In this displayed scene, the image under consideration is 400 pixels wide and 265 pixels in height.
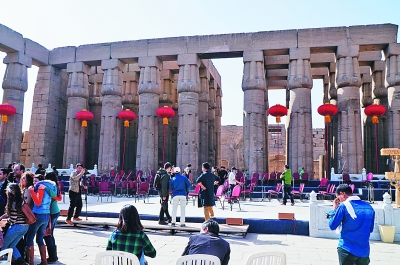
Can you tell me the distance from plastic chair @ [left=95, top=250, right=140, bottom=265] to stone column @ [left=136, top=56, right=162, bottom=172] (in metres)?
18.7

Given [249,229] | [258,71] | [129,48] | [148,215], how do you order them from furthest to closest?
1. [129,48]
2. [258,71]
3. [148,215]
4. [249,229]

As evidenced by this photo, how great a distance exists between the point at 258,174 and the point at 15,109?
14.6 metres

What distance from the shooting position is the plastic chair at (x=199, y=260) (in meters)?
3.31

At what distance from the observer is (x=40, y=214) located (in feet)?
18.5

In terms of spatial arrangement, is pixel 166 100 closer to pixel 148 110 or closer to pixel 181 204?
pixel 148 110

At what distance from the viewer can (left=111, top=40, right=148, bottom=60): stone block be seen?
74.8 ft

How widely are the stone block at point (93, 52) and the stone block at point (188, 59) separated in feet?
15.7

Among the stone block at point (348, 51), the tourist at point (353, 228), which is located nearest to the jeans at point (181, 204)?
the tourist at point (353, 228)

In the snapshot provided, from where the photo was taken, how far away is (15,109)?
70.3 ft

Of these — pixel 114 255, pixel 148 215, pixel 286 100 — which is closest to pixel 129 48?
pixel 286 100

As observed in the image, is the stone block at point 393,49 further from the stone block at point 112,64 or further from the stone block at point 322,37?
the stone block at point 112,64

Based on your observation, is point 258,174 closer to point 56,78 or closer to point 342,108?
point 342,108

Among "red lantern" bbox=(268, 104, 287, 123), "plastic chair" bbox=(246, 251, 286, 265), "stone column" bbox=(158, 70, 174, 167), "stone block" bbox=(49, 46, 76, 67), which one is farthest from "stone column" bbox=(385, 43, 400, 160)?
"stone block" bbox=(49, 46, 76, 67)

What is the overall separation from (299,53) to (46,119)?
16256 mm
